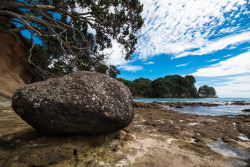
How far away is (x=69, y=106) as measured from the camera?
Result: 221 cm

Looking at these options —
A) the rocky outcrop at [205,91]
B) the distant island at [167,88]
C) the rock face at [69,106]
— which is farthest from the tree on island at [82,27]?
the rocky outcrop at [205,91]

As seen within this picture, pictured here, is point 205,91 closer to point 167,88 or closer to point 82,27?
point 167,88

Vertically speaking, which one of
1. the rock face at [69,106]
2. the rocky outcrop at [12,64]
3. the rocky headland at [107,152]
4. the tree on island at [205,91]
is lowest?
the rocky headland at [107,152]

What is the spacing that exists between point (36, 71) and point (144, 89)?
5634 cm

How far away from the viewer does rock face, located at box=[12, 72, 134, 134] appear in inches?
87.1

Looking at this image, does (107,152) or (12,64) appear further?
(12,64)

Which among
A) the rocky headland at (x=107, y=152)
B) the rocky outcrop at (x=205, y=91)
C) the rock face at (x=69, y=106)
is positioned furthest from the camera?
the rocky outcrop at (x=205, y=91)

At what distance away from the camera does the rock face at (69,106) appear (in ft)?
7.26

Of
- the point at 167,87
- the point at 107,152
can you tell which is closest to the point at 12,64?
the point at 107,152

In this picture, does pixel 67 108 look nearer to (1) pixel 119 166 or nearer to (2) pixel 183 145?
(1) pixel 119 166

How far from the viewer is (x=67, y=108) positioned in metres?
2.21

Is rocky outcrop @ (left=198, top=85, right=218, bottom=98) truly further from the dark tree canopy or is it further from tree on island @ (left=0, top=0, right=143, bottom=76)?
tree on island @ (left=0, top=0, right=143, bottom=76)

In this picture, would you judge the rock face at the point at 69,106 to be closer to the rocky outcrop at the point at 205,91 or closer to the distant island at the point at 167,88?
the distant island at the point at 167,88

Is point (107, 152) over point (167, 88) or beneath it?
beneath
